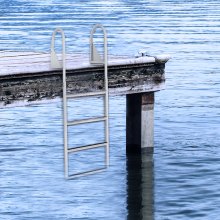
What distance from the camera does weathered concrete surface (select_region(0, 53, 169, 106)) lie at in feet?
63.0

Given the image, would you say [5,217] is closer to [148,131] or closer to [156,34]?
[148,131]

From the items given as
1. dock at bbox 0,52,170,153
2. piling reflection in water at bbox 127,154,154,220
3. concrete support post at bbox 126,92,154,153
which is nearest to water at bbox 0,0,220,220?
piling reflection in water at bbox 127,154,154,220

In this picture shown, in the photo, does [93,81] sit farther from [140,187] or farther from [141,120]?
[140,187]

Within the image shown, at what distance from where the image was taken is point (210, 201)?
19969 mm

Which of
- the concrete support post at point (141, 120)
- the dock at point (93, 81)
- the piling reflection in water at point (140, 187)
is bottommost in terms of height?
the piling reflection in water at point (140, 187)

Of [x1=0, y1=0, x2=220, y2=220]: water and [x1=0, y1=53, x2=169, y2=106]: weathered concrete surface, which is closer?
[x1=0, y1=53, x2=169, y2=106]: weathered concrete surface

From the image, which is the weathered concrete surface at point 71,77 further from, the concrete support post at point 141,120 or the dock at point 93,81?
the concrete support post at point 141,120

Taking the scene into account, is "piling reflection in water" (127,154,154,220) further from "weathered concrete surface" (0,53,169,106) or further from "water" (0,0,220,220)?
"weathered concrete surface" (0,53,169,106)

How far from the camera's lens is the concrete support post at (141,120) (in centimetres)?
2209

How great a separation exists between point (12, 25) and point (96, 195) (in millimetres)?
52343

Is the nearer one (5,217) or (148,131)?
(5,217)

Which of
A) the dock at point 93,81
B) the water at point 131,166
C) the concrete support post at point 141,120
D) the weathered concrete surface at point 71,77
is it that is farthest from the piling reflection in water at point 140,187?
the weathered concrete surface at point 71,77

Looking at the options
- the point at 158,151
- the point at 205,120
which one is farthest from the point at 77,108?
the point at 158,151

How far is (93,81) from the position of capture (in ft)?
66.9
